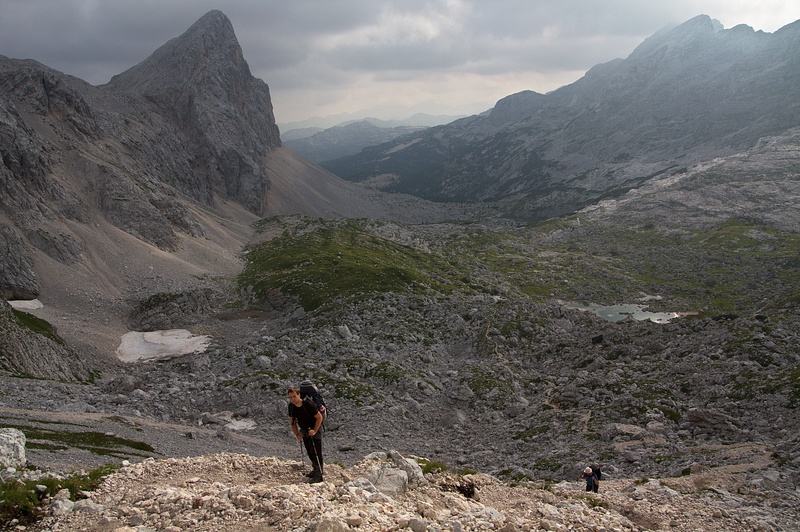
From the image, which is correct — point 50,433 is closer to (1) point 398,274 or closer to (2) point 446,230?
(1) point 398,274

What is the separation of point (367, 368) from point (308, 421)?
33.2 m

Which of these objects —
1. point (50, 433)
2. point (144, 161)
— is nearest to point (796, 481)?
point (50, 433)

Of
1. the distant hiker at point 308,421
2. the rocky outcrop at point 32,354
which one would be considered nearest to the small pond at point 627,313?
the rocky outcrop at point 32,354

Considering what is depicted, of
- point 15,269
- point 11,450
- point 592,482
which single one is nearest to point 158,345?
point 15,269

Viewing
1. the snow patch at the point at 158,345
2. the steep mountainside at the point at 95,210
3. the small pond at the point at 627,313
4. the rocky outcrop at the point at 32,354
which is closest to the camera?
the rocky outcrop at the point at 32,354

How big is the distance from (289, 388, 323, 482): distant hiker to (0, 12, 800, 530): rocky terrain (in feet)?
3.43

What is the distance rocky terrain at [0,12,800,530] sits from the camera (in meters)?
16.8

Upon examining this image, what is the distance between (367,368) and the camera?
161ft

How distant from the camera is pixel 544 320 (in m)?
64.8

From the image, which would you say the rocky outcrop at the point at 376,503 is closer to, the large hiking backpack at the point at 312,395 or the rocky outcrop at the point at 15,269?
the large hiking backpack at the point at 312,395

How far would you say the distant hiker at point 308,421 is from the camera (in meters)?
16.0

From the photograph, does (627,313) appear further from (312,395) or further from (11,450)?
(11,450)

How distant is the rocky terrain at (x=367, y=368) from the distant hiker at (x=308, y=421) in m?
1.04

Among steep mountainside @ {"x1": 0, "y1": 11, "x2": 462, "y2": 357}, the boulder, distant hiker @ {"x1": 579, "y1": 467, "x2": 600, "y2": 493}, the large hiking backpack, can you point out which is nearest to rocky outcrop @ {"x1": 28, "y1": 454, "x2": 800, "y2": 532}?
distant hiker @ {"x1": 579, "y1": 467, "x2": 600, "y2": 493}
